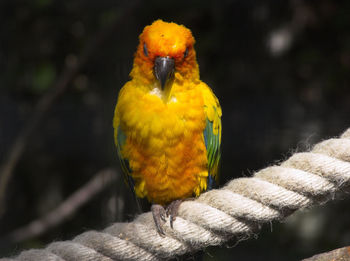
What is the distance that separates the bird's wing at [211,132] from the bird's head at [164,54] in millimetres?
92

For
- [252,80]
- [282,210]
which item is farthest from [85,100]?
[282,210]

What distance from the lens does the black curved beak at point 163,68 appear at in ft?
3.91

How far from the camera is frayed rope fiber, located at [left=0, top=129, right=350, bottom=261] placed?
0.82 m

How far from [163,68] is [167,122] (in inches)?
5.5

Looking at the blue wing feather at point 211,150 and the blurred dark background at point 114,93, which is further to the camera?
the blurred dark background at point 114,93

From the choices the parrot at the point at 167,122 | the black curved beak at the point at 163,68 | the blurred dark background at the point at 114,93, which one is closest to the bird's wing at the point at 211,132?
the parrot at the point at 167,122

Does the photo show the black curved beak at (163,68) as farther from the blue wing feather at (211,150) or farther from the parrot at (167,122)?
the blue wing feather at (211,150)

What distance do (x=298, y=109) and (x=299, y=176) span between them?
1.40m

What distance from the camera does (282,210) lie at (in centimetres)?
86

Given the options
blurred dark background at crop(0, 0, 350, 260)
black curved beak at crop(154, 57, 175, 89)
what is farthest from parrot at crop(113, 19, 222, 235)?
blurred dark background at crop(0, 0, 350, 260)

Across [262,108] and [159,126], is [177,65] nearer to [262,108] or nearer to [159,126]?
[159,126]

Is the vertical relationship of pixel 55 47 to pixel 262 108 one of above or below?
above

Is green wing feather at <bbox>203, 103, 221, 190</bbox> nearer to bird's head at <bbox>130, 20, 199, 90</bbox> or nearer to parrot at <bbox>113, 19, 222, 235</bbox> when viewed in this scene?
parrot at <bbox>113, 19, 222, 235</bbox>

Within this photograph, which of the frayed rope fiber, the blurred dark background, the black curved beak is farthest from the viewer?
the blurred dark background
